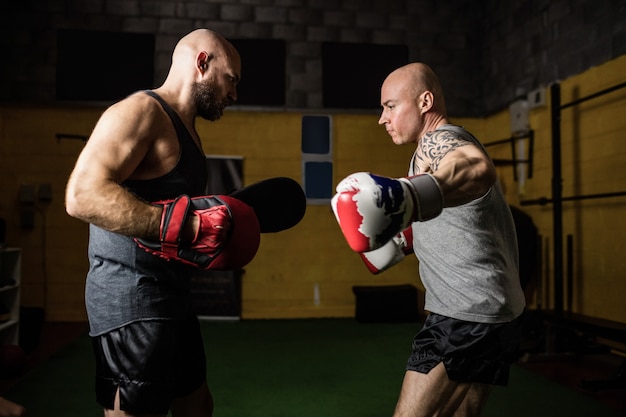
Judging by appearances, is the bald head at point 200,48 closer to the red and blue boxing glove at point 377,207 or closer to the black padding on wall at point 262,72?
the red and blue boxing glove at point 377,207

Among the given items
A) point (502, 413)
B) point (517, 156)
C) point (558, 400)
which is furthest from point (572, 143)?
point (502, 413)

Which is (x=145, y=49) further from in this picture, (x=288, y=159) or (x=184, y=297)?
(x=184, y=297)

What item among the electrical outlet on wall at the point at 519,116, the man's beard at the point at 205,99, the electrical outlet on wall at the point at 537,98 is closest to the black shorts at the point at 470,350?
the man's beard at the point at 205,99

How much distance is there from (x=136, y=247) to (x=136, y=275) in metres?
0.08

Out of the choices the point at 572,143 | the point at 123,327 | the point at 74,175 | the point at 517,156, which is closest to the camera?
the point at 74,175

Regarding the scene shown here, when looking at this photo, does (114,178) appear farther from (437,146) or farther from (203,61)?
(437,146)

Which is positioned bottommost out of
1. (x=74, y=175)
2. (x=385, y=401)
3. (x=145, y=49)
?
(x=385, y=401)

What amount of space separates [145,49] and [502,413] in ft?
17.5

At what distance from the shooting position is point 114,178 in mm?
1341

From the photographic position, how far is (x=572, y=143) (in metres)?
4.88

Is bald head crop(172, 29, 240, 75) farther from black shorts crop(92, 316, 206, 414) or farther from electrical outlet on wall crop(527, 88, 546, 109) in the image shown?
electrical outlet on wall crop(527, 88, 546, 109)

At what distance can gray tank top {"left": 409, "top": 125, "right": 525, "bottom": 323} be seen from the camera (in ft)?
5.00

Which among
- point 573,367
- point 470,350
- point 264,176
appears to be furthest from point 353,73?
point 470,350

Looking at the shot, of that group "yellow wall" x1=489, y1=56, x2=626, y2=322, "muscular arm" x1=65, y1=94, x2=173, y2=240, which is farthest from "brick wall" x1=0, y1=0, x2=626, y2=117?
"muscular arm" x1=65, y1=94, x2=173, y2=240
